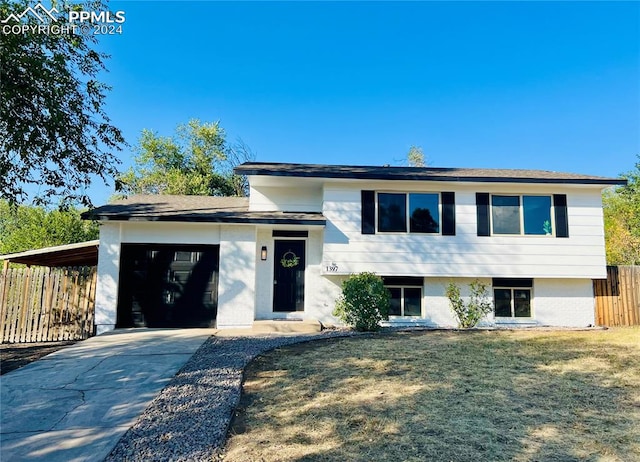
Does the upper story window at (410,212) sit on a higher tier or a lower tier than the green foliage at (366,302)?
higher

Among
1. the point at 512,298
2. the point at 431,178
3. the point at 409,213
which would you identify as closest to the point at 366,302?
the point at 409,213

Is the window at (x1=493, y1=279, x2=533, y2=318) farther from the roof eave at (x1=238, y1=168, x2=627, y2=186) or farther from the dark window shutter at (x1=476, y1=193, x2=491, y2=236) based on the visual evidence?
the roof eave at (x1=238, y1=168, x2=627, y2=186)

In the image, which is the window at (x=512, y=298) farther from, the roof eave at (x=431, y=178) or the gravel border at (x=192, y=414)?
the gravel border at (x=192, y=414)

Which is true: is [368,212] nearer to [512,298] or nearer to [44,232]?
[512,298]

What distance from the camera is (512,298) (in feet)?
35.0

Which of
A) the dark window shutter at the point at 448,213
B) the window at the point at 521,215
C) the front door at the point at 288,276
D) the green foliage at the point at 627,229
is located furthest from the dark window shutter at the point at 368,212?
the green foliage at the point at 627,229

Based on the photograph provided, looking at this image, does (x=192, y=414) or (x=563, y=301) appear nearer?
(x=192, y=414)

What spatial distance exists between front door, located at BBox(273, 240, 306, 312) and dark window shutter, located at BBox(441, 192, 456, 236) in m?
4.11

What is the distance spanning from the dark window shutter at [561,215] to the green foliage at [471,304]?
8.65 ft

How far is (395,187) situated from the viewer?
10.4m

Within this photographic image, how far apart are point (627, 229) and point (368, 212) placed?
16636mm

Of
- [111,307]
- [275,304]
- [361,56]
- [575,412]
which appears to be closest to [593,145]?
[361,56]

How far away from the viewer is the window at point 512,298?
10.6m

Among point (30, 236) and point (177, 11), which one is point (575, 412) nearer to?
point (177, 11)
